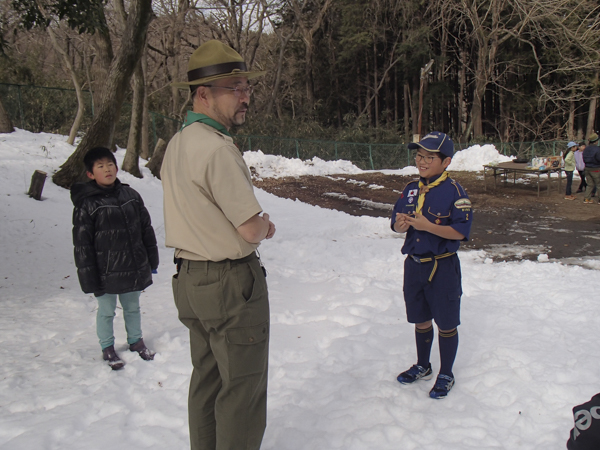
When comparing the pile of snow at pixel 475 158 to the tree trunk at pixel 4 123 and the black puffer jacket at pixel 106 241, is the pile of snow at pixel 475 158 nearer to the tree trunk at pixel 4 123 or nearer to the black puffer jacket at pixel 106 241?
the tree trunk at pixel 4 123

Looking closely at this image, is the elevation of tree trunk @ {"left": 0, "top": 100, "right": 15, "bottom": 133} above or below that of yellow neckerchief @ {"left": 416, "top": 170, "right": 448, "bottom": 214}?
above

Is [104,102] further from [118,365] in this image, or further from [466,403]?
[466,403]

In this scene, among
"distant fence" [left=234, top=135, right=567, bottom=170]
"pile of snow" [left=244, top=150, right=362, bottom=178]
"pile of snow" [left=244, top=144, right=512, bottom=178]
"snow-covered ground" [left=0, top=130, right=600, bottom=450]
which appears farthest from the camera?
"distant fence" [left=234, top=135, right=567, bottom=170]

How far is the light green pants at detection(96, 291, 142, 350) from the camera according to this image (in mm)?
3559

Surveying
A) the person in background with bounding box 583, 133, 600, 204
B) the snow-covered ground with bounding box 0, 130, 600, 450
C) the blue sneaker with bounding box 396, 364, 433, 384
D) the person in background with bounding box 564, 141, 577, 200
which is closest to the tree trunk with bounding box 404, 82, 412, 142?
the person in background with bounding box 564, 141, 577, 200

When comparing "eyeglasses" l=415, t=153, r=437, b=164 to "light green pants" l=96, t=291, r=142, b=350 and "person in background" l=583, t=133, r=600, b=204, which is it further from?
"person in background" l=583, t=133, r=600, b=204

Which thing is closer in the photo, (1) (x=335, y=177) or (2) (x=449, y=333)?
(2) (x=449, y=333)

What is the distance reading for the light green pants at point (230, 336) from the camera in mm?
2059

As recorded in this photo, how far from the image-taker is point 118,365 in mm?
3518

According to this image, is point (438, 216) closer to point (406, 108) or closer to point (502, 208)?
point (502, 208)

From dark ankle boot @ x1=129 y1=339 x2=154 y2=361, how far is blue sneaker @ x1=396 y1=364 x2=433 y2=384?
6.22 feet

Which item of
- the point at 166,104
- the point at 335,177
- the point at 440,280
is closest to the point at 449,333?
the point at 440,280

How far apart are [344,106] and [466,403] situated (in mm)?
33448

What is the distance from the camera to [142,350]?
3.69 meters
